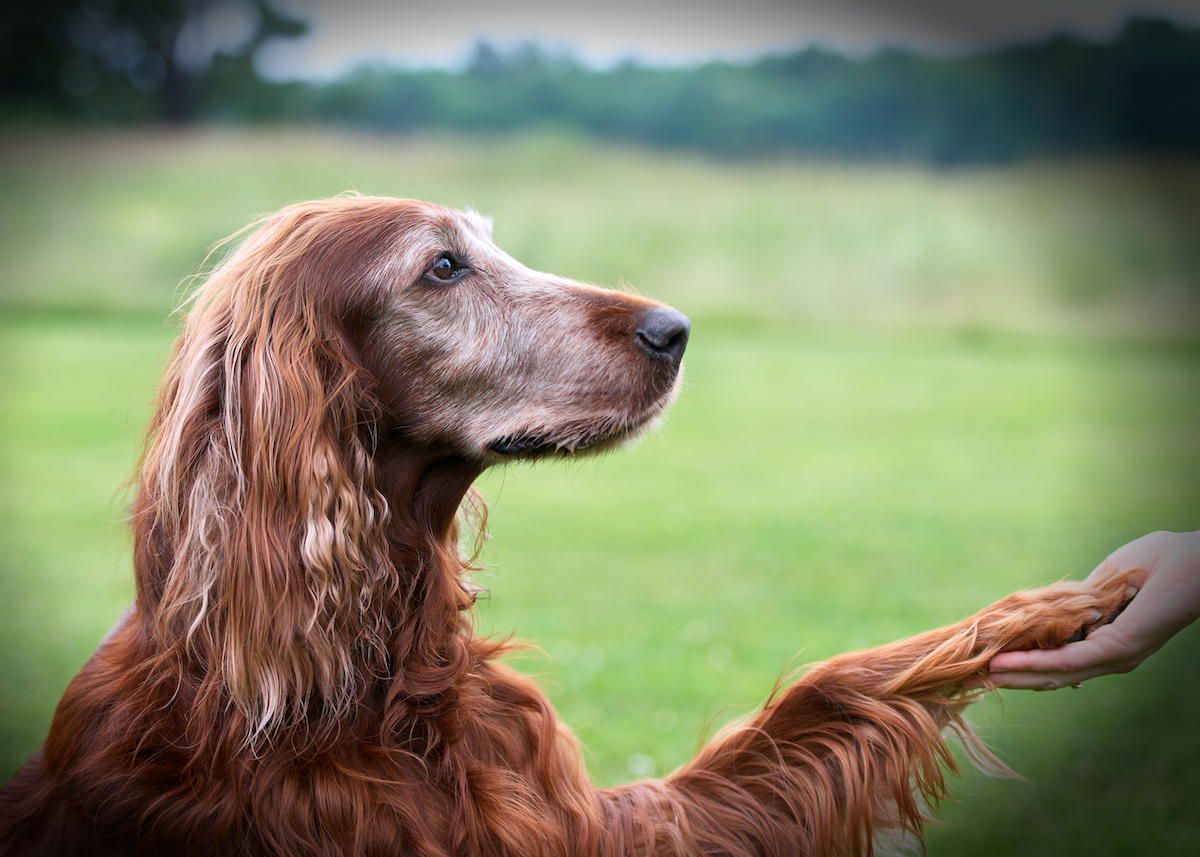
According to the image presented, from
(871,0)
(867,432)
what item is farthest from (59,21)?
(867,432)

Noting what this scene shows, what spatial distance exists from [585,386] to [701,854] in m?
1.26

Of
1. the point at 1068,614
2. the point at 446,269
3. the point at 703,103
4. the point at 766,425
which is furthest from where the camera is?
the point at 703,103

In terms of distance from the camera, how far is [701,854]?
2871mm

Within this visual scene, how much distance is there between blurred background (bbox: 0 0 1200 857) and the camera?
19.4 ft

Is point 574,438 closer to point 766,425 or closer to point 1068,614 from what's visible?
point 1068,614

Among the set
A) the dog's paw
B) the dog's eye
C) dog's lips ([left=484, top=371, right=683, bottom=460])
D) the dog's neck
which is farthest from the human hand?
the dog's eye

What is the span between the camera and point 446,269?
9.59ft

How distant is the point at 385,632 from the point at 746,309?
19.0m

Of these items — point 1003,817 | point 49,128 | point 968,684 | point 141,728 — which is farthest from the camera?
point 49,128

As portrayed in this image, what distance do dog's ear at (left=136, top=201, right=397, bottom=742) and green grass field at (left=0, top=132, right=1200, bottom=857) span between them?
0.55 metres

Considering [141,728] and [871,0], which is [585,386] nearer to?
[141,728]

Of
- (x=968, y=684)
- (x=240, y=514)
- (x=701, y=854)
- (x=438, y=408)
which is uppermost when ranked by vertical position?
Result: (x=438, y=408)

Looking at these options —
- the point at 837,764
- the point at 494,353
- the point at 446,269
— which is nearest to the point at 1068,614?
the point at 837,764

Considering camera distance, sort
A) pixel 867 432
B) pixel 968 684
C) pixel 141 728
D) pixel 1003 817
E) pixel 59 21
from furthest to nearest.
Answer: pixel 867 432 → pixel 59 21 → pixel 1003 817 → pixel 968 684 → pixel 141 728
